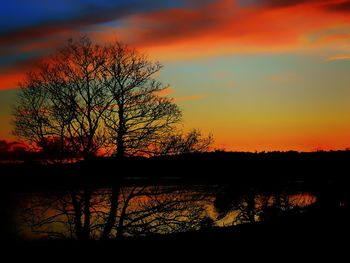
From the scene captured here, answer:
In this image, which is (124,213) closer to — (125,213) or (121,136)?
(125,213)

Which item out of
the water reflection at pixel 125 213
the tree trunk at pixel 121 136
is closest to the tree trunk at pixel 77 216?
the water reflection at pixel 125 213

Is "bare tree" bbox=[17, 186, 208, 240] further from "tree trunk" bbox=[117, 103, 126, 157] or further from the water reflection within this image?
"tree trunk" bbox=[117, 103, 126, 157]

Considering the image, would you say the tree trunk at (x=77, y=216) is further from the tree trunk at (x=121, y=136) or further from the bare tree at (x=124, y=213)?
the tree trunk at (x=121, y=136)

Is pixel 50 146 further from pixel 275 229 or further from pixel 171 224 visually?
pixel 275 229

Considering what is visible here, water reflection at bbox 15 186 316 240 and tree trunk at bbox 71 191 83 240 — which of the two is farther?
tree trunk at bbox 71 191 83 240

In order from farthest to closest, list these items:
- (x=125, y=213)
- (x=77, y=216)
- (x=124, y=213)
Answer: (x=125, y=213) → (x=124, y=213) → (x=77, y=216)

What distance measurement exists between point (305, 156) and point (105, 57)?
54675mm

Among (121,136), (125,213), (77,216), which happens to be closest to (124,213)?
(125,213)

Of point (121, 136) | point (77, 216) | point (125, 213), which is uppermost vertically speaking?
point (121, 136)

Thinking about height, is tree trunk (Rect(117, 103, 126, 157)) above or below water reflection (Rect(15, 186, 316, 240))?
above

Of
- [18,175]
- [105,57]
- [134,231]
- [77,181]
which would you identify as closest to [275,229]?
[134,231]

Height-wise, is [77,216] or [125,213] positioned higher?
[77,216]

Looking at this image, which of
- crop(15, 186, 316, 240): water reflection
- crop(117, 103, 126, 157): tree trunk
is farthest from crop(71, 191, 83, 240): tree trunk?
crop(117, 103, 126, 157): tree trunk

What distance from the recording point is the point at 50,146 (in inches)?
893
